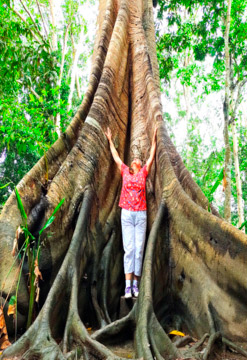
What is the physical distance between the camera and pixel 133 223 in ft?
11.5

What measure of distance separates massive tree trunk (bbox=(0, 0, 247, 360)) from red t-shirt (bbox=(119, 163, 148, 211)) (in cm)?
19

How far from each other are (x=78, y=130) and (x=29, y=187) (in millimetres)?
1260

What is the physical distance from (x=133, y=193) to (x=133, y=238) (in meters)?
0.45

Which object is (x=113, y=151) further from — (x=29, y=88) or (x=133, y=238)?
(x=29, y=88)

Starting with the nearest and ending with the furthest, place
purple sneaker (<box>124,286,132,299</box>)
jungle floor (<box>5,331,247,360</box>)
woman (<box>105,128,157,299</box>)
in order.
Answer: jungle floor (<box>5,331,247,360</box>)
purple sneaker (<box>124,286,132,299</box>)
woman (<box>105,128,157,299</box>)

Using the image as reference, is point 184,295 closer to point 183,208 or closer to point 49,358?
point 183,208

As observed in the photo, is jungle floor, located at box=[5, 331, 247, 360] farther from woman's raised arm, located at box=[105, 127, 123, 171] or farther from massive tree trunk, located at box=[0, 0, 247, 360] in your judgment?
woman's raised arm, located at box=[105, 127, 123, 171]

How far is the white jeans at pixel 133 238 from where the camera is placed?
336 centimetres

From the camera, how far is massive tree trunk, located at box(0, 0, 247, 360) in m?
2.38

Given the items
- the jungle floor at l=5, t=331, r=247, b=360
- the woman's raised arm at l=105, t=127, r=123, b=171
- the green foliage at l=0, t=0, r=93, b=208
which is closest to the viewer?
the jungle floor at l=5, t=331, r=247, b=360

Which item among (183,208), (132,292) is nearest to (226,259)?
(183,208)

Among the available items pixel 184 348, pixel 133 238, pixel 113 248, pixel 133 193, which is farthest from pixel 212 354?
pixel 133 193

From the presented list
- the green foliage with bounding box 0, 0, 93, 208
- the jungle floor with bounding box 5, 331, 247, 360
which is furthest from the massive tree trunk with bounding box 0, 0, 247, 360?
the green foliage with bounding box 0, 0, 93, 208

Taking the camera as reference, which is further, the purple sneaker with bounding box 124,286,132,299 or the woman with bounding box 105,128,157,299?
the woman with bounding box 105,128,157,299
